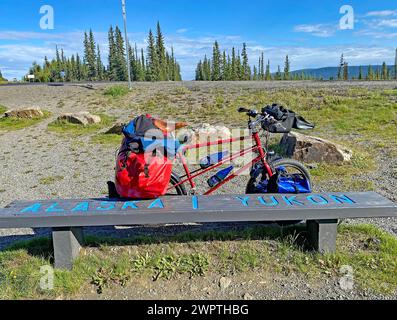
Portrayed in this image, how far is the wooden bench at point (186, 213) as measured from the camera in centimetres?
309

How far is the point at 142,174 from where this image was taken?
131 inches

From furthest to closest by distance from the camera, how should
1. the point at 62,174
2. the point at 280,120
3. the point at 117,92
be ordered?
the point at 117,92
the point at 62,174
the point at 280,120

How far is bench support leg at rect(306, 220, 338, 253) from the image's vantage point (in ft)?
10.8

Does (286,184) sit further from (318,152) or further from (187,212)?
(318,152)

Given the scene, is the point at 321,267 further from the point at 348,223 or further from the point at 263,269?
the point at 348,223

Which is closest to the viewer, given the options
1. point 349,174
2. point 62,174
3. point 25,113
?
point 349,174

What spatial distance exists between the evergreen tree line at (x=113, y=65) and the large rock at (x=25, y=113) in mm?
51896

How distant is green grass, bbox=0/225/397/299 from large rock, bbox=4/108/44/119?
10714 millimetres

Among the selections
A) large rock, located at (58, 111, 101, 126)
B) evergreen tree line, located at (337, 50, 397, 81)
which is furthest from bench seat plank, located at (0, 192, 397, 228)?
evergreen tree line, located at (337, 50, 397, 81)

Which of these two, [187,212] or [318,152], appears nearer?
[187,212]

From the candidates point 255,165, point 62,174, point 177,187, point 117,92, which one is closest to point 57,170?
point 62,174

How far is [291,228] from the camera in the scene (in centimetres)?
380

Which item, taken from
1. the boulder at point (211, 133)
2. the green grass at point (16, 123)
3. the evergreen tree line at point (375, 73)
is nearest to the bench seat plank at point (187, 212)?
the boulder at point (211, 133)

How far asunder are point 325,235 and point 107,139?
7.85m
